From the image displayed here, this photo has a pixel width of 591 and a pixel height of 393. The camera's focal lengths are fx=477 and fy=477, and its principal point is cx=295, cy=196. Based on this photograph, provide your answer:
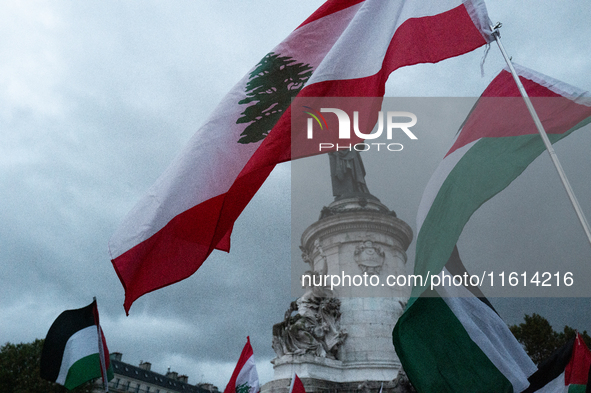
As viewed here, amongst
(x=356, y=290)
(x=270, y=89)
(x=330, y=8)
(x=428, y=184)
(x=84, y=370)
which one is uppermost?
(x=356, y=290)

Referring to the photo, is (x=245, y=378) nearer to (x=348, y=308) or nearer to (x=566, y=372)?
(x=348, y=308)

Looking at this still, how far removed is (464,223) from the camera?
4.97 meters

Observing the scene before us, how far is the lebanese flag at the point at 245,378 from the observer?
13.4 meters

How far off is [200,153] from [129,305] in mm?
2012

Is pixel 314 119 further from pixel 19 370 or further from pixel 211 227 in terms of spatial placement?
pixel 19 370

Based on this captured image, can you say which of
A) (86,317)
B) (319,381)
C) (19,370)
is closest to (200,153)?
(86,317)

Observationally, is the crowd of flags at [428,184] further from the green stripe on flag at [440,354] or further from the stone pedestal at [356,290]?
the stone pedestal at [356,290]

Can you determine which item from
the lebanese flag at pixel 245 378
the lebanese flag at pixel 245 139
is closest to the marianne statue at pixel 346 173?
the lebanese flag at pixel 245 378

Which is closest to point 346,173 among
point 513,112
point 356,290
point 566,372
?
point 356,290

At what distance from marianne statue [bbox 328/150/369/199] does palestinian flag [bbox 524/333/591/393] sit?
44.6 ft

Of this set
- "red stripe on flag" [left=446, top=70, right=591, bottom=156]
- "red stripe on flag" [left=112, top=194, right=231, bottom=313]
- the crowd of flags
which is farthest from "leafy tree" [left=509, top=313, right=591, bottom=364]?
"red stripe on flag" [left=112, top=194, right=231, bottom=313]

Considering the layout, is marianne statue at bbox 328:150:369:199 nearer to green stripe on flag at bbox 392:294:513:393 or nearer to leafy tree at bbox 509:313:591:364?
green stripe on flag at bbox 392:294:513:393

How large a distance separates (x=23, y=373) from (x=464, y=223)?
35.9m

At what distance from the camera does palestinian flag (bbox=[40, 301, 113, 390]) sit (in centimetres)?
1113
